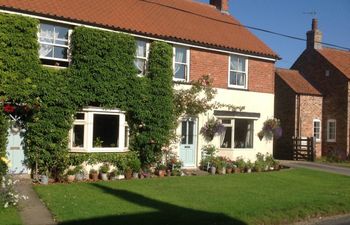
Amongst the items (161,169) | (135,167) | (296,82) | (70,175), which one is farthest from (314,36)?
(70,175)

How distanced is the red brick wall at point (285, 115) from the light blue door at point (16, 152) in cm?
1983

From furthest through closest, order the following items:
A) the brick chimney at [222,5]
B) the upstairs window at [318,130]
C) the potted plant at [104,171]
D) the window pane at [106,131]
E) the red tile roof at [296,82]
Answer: the upstairs window at [318,130]
the red tile roof at [296,82]
the brick chimney at [222,5]
the window pane at [106,131]
the potted plant at [104,171]

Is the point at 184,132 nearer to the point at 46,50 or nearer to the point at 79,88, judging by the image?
the point at 79,88

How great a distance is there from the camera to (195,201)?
14156mm

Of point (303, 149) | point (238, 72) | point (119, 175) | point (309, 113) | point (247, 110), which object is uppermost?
point (238, 72)

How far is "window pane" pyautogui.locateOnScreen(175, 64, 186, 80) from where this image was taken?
74.5 ft

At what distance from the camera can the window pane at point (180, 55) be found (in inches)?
894

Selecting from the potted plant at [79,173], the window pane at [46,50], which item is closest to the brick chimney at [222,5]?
the window pane at [46,50]

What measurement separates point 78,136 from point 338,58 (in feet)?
78.5

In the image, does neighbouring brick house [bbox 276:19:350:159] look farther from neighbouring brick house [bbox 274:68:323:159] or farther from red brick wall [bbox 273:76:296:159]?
red brick wall [bbox 273:76:296:159]

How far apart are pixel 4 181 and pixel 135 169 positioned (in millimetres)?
7378

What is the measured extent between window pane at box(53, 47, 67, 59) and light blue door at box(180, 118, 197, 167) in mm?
6403

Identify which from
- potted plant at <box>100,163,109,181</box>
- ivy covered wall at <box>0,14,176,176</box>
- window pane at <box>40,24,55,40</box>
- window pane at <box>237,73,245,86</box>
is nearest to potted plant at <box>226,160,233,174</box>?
ivy covered wall at <box>0,14,176,176</box>

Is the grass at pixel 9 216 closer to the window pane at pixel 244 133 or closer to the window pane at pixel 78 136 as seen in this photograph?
the window pane at pixel 78 136
